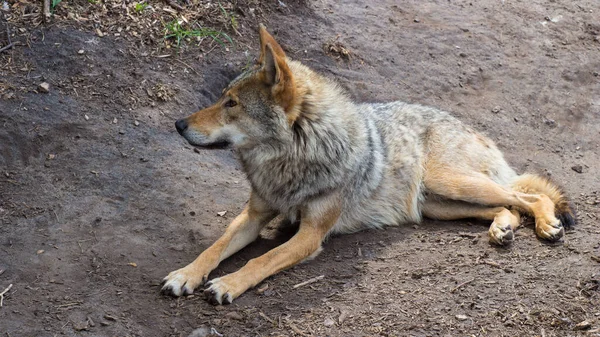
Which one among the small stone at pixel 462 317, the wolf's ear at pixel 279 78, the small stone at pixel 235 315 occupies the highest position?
the wolf's ear at pixel 279 78

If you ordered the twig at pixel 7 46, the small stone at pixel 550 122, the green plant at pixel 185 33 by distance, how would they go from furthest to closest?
the small stone at pixel 550 122, the green plant at pixel 185 33, the twig at pixel 7 46

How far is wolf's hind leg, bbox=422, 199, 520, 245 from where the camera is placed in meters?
5.86

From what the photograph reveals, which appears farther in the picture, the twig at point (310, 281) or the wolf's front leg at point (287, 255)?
the twig at point (310, 281)

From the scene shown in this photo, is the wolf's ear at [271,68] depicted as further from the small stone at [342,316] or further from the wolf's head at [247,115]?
the small stone at [342,316]

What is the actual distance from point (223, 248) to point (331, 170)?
3.77 ft

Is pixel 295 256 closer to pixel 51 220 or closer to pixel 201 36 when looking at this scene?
pixel 51 220

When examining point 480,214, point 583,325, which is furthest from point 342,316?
point 480,214

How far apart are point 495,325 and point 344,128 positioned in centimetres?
214

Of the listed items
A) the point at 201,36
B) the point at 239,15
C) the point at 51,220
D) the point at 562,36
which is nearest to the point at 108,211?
the point at 51,220

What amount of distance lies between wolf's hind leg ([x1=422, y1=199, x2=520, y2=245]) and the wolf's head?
202 cm

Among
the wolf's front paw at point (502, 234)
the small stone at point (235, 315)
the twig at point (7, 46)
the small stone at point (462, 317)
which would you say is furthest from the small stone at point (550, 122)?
the twig at point (7, 46)

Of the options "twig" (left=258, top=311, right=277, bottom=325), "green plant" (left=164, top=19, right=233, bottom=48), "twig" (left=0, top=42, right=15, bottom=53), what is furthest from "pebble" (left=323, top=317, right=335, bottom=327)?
"twig" (left=0, top=42, right=15, bottom=53)

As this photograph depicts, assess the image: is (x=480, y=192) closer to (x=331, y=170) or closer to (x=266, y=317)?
(x=331, y=170)

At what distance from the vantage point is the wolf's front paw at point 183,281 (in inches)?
198
